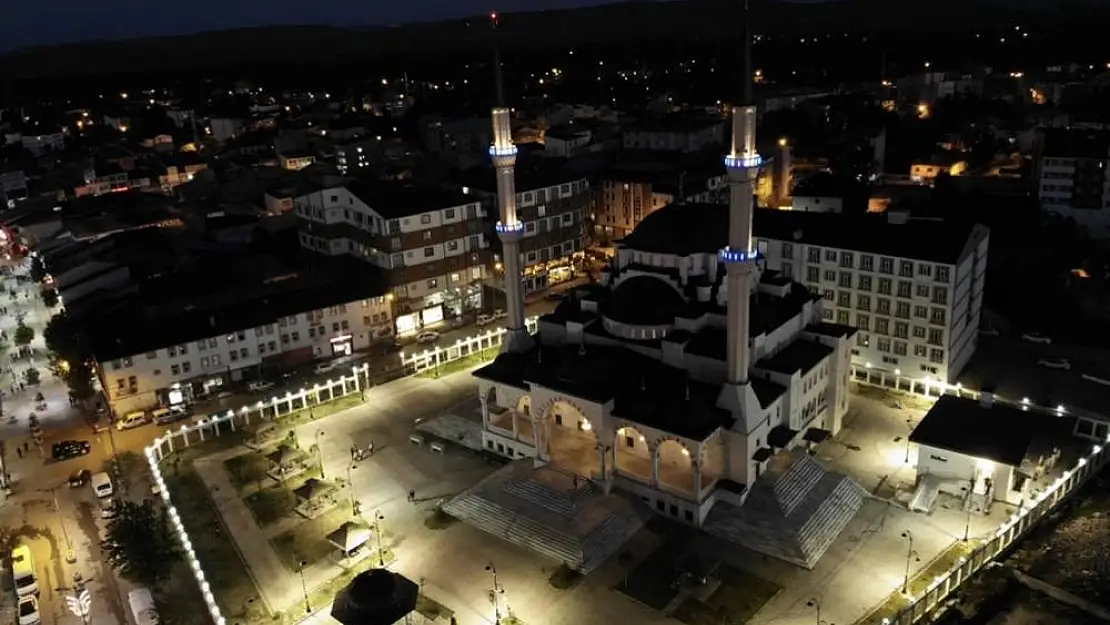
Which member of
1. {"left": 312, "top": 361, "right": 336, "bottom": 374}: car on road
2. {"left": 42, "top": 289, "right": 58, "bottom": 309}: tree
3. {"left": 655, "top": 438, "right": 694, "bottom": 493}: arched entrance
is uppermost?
{"left": 42, "top": 289, "right": 58, "bottom": 309}: tree

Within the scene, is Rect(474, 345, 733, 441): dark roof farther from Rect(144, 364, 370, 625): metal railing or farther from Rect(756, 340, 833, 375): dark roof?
Rect(144, 364, 370, 625): metal railing

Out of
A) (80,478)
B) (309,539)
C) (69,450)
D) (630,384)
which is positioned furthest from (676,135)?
(80,478)

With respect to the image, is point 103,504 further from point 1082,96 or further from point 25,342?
point 1082,96

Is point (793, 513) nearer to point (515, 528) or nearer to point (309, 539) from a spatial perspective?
point (515, 528)

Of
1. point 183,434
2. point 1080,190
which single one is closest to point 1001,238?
point 1080,190

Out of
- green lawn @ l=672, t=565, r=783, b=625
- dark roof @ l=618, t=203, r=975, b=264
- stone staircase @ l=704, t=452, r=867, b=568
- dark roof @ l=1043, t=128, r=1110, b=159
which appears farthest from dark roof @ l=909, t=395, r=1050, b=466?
dark roof @ l=1043, t=128, r=1110, b=159

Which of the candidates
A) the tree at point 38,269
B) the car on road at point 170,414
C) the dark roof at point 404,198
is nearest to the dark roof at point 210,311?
the car on road at point 170,414

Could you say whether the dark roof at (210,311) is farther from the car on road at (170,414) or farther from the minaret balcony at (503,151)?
the minaret balcony at (503,151)
